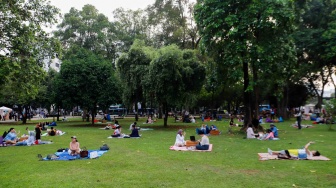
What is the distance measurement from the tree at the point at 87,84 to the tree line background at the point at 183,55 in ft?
0.35

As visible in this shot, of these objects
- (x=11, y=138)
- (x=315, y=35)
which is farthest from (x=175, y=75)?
(x=315, y=35)

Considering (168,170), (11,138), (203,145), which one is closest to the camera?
(168,170)

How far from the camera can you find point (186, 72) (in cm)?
2628

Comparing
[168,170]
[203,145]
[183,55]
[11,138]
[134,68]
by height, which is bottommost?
[168,170]

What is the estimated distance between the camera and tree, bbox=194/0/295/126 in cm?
2111

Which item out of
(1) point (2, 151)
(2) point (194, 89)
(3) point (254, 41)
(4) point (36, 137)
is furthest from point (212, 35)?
(1) point (2, 151)

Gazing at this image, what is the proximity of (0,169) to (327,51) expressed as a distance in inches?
1200

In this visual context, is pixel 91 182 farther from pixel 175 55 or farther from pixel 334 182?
pixel 175 55

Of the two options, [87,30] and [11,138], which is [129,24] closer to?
[87,30]

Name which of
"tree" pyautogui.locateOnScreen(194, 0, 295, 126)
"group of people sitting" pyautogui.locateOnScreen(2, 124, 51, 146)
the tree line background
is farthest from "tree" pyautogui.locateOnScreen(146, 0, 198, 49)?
"group of people sitting" pyautogui.locateOnScreen(2, 124, 51, 146)

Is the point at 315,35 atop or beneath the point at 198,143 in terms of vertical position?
atop

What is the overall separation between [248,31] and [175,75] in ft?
22.8

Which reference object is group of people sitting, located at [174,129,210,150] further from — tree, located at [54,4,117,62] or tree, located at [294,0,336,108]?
tree, located at [54,4,117,62]

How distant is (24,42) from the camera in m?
16.3
